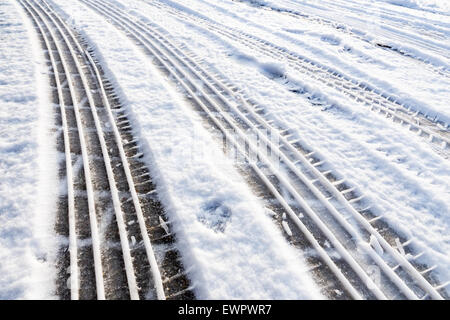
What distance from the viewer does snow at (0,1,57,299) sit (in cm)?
402

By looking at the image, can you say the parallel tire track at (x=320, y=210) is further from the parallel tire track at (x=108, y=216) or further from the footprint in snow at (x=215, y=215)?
the parallel tire track at (x=108, y=216)

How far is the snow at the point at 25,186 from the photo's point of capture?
402 centimetres

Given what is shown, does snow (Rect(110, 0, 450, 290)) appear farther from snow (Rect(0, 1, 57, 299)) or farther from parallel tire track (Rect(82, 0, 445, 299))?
snow (Rect(0, 1, 57, 299))

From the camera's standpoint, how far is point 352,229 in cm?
485

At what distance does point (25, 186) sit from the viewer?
17.6ft

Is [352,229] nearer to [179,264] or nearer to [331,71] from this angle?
[179,264]

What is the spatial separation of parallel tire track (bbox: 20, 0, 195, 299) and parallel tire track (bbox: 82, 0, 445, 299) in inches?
76.1

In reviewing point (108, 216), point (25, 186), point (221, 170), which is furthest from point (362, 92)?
point (25, 186)

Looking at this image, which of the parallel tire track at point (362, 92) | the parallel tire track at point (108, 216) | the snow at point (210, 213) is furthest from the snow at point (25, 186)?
A: the parallel tire track at point (362, 92)

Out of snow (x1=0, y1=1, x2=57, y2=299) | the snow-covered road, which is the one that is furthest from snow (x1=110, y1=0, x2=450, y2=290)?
snow (x1=0, y1=1, x2=57, y2=299)

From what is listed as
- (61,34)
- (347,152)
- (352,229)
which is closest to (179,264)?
(352,229)

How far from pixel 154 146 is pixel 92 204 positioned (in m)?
1.88

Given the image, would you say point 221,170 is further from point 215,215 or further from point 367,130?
point 367,130
